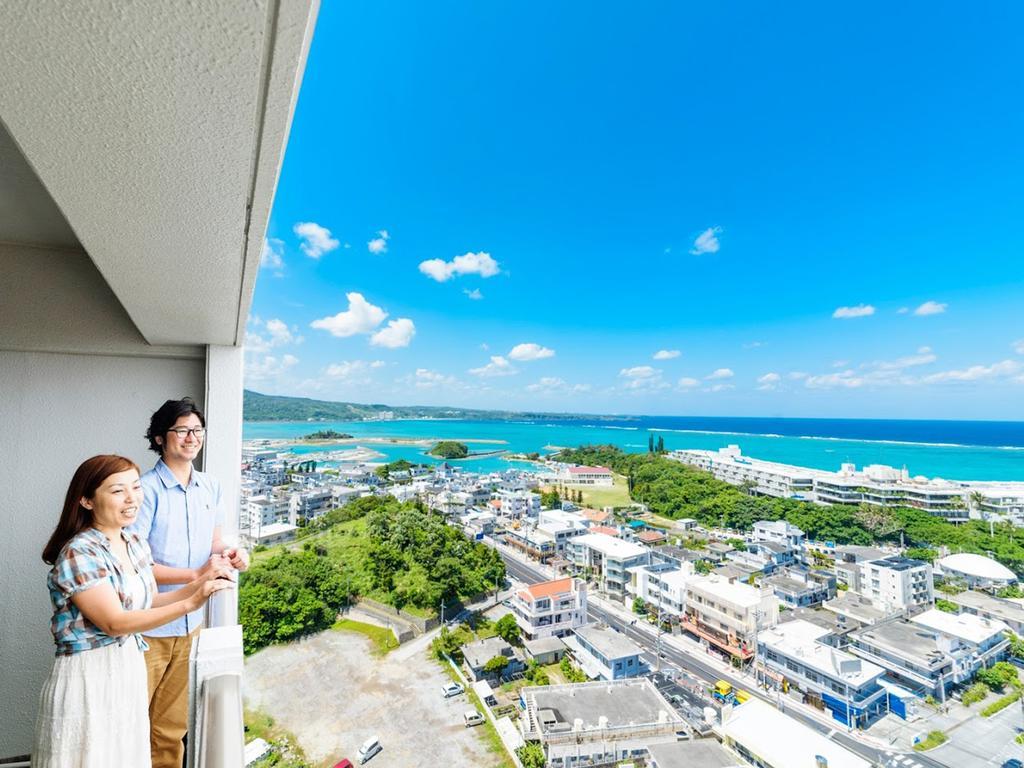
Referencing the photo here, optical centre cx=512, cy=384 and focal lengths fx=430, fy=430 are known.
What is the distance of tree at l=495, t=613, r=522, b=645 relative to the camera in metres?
7.43

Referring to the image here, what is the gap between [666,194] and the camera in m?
20.8

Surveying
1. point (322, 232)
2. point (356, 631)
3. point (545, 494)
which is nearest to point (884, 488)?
point (545, 494)

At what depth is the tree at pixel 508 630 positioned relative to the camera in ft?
24.4

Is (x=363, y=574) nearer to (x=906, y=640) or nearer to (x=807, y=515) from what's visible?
(x=906, y=640)

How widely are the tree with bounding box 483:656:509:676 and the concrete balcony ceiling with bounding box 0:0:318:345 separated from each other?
7243 millimetres

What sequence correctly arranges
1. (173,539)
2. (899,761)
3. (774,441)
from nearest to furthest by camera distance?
(173,539) < (899,761) < (774,441)

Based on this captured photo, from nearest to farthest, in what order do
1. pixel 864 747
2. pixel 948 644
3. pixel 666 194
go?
pixel 864 747
pixel 948 644
pixel 666 194

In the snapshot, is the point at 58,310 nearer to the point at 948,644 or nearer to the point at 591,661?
the point at 591,661

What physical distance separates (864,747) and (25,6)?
8.56 metres

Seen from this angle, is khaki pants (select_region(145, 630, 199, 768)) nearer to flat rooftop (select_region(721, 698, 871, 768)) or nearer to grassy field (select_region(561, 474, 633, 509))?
flat rooftop (select_region(721, 698, 871, 768))

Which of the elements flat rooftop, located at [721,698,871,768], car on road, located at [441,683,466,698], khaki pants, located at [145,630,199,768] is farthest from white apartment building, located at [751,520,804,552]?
khaki pants, located at [145,630,199,768]

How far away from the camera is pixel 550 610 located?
734 cm

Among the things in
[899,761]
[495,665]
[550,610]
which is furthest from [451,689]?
[899,761]

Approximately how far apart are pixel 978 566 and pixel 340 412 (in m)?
16.3
